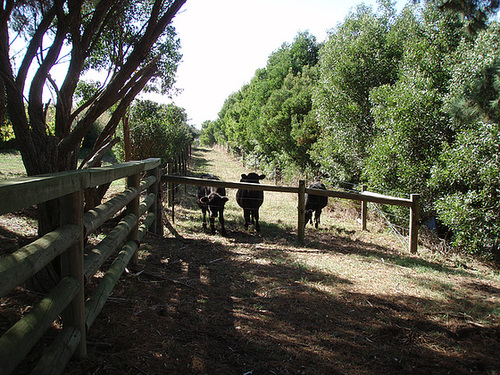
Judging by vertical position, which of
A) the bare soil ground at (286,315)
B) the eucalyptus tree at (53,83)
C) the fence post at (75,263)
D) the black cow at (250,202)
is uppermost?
the eucalyptus tree at (53,83)

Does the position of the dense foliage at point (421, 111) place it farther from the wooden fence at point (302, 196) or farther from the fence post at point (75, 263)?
the fence post at point (75, 263)

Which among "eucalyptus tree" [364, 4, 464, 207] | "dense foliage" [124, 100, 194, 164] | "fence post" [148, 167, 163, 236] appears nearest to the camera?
"fence post" [148, 167, 163, 236]

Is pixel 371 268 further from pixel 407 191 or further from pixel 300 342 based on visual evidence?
pixel 407 191

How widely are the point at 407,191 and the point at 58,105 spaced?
9281 millimetres

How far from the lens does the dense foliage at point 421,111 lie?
7.88m

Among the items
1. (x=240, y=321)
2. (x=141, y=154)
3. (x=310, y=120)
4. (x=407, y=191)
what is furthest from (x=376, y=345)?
(x=310, y=120)

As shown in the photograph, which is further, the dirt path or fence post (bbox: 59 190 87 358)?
the dirt path

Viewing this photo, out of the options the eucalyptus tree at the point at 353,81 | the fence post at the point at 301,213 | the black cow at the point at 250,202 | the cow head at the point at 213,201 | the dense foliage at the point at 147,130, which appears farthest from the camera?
the dense foliage at the point at 147,130

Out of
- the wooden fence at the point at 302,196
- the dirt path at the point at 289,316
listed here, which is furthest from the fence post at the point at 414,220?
the dirt path at the point at 289,316

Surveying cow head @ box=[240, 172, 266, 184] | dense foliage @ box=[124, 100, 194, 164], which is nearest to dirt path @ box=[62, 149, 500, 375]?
cow head @ box=[240, 172, 266, 184]

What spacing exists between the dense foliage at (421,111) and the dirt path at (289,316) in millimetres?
2808

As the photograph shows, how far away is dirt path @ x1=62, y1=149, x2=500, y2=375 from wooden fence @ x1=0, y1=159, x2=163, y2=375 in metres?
0.27

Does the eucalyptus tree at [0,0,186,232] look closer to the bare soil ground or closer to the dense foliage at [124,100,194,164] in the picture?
the bare soil ground

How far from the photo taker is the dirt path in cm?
274
